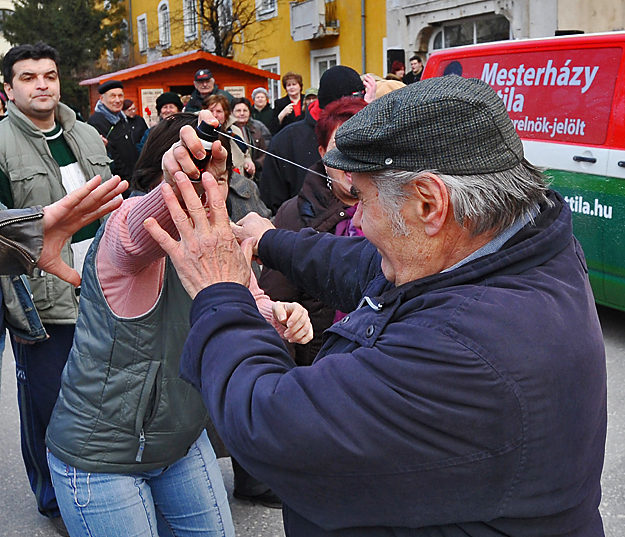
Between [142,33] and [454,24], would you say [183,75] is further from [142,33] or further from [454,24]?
[142,33]

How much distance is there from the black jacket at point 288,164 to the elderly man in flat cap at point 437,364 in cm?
355

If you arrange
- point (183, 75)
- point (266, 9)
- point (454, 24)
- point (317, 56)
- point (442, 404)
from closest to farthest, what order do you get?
point (442, 404) → point (454, 24) → point (183, 75) → point (317, 56) → point (266, 9)

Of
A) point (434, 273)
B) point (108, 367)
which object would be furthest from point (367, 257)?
point (108, 367)

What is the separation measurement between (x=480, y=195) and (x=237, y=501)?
262 centimetres

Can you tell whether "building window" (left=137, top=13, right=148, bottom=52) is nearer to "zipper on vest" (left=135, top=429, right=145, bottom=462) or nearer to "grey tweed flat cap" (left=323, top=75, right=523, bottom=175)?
"zipper on vest" (left=135, top=429, right=145, bottom=462)

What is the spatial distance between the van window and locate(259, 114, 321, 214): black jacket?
5.36 ft

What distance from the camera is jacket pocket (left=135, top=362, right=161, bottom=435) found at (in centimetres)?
204

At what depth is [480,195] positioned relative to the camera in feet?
4.34

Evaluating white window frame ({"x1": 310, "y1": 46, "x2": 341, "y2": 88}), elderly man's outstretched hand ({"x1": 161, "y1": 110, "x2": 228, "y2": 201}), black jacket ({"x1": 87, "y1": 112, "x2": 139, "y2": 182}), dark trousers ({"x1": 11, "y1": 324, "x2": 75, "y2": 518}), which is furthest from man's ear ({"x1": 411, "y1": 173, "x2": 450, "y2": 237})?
white window frame ({"x1": 310, "y1": 46, "x2": 341, "y2": 88})

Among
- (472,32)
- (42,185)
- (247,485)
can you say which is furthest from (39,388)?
(472,32)

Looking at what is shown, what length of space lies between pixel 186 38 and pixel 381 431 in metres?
29.8

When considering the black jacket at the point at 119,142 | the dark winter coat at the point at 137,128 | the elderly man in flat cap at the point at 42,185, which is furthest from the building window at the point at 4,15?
the elderly man in flat cap at the point at 42,185

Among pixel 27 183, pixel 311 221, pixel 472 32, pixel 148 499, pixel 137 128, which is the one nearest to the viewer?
pixel 148 499

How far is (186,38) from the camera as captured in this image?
95.3ft
